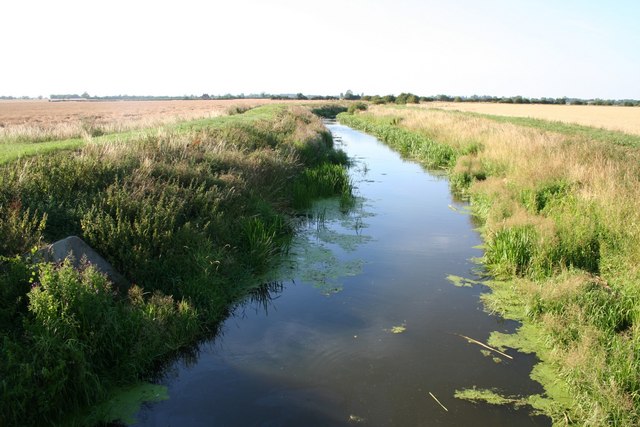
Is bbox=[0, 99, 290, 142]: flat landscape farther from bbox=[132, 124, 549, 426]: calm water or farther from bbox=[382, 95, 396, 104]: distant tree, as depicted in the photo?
bbox=[382, 95, 396, 104]: distant tree

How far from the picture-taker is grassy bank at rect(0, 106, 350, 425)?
410cm

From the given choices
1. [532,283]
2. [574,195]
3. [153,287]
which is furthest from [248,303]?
[574,195]

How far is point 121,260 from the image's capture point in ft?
19.5

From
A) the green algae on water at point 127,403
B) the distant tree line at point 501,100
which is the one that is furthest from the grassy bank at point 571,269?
the distant tree line at point 501,100

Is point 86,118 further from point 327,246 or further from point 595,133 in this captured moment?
point 595,133

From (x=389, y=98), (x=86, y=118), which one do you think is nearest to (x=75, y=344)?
(x=86, y=118)

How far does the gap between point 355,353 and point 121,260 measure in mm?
3182

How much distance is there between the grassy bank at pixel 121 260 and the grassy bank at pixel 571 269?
12.1 ft

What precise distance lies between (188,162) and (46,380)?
225 inches

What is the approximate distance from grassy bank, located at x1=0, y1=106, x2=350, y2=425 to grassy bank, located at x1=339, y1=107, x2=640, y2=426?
3.68 metres

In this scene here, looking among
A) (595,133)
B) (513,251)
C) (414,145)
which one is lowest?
(513,251)

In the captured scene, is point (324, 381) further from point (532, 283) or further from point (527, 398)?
point (532, 283)

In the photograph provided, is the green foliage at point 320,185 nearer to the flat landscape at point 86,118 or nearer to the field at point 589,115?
the flat landscape at point 86,118

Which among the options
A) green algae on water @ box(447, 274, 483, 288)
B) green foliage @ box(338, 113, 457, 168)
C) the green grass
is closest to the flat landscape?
green foliage @ box(338, 113, 457, 168)
